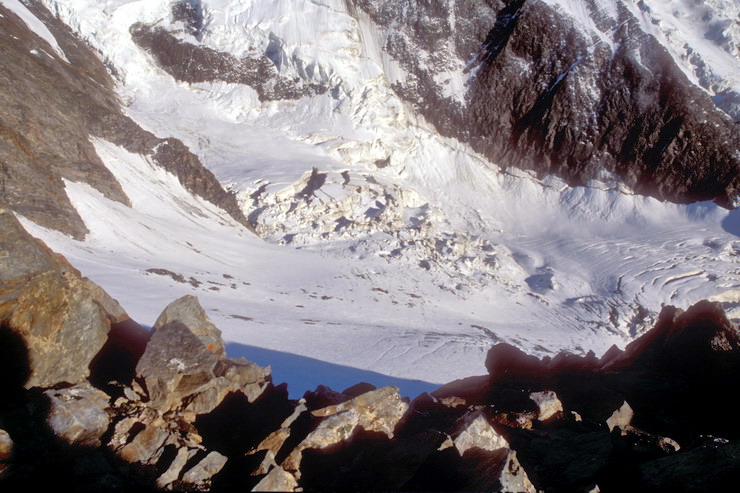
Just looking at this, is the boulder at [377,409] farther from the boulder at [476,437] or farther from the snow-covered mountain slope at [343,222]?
the snow-covered mountain slope at [343,222]

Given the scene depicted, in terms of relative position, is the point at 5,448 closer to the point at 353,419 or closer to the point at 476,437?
the point at 353,419

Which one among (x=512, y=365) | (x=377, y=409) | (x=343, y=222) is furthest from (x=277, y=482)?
(x=343, y=222)

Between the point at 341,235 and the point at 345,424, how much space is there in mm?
24367

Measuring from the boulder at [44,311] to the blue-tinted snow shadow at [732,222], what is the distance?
125 feet

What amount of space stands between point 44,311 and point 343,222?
25395 millimetres

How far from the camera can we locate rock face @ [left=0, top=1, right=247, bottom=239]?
60.6 ft

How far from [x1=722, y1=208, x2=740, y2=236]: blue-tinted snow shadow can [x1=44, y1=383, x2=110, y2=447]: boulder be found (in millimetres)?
38021

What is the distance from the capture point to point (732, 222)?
30.8m

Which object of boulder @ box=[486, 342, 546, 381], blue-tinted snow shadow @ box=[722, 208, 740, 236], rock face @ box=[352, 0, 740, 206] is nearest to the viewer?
boulder @ box=[486, 342, 546, 381]

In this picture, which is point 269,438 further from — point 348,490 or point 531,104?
point 531,104

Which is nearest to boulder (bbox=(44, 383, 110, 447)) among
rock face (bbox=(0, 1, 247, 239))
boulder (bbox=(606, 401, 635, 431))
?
boulder (bbox=(606, 401, 635, 431))

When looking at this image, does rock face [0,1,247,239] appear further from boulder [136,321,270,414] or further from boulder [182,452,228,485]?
boulder [182,452,228,485]

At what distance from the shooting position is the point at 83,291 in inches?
194

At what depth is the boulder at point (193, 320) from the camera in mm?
5676
